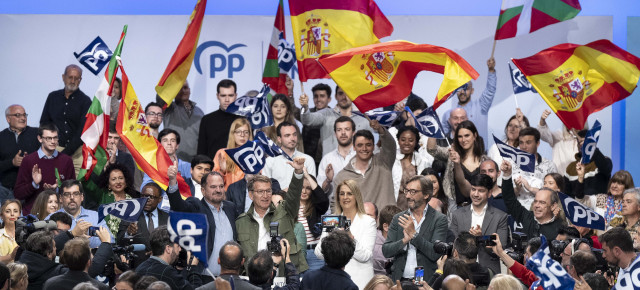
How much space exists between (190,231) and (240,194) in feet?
9.28

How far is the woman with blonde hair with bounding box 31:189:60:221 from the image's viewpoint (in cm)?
1041

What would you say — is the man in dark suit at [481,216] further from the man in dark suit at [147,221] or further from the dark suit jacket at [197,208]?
the man in dark suit at [147,221]

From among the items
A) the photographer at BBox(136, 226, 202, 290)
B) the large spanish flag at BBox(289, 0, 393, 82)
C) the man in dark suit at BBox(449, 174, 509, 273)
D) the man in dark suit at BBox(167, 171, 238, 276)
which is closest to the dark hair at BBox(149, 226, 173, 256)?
the photographer at BBox(136, 226, 202, 290)

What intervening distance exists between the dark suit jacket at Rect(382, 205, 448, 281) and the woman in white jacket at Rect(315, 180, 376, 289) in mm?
167

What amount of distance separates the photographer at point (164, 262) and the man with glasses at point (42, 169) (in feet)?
11.4

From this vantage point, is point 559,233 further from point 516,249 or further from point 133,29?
point 133,29

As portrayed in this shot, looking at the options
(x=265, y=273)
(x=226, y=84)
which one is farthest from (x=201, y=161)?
(x=265, y=273)

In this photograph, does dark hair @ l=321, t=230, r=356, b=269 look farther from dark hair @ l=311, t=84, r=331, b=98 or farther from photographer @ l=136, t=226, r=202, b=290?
dark hair @ l=311, t=84, r=331, b=98

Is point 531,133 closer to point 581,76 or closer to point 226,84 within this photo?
point 581,76

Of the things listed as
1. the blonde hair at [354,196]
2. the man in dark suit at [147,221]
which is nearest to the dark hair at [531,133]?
the blonde hair at [354,196]

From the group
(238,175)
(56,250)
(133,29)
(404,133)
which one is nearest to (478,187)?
(404,133)

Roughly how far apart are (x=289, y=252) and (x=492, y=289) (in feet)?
7.97

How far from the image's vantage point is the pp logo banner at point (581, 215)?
9539 mm

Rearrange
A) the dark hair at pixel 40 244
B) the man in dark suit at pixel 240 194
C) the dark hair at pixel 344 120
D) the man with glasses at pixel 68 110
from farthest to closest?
the man with glasses at pixel 68 110 → the dark hair at pixel 344 120 → the man in dark suit at pixel 240 194 → the dark hair at pixel 40 244
